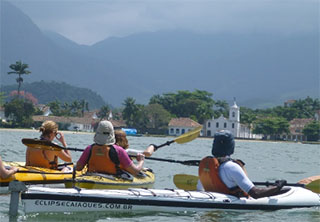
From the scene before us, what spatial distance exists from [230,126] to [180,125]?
22.3m

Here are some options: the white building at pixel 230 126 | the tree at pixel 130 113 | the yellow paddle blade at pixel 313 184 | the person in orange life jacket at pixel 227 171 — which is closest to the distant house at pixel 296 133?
the white building at pixel 230 126

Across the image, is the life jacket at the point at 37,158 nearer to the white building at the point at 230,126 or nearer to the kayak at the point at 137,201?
the kayak at the point at 137,201

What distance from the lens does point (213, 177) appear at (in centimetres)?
986

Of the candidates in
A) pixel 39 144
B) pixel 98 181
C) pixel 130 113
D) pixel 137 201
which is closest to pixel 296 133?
pixel 130 113

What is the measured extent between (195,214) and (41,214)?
9.06 ft

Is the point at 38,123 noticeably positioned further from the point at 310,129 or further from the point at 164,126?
the point at 310,129

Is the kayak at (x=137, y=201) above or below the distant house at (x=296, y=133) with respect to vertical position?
below

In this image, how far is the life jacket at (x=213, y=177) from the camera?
9664mm

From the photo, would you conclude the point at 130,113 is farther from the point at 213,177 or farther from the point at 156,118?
the point at 213,177

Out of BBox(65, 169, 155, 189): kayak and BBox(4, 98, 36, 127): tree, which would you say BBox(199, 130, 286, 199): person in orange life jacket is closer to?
BBox(65, 169, 155, 189): kayak

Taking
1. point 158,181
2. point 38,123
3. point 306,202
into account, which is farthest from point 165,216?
point 38,123

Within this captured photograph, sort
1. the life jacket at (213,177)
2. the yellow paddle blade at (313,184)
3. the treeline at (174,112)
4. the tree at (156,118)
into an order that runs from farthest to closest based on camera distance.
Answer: the tree at (156,118), the treeline at (174,112), the yellow paddle blade at (313,184), the life jacket at (213,177)

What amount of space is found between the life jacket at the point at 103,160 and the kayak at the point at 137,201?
2.97 feet

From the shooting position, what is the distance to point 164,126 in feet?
454
